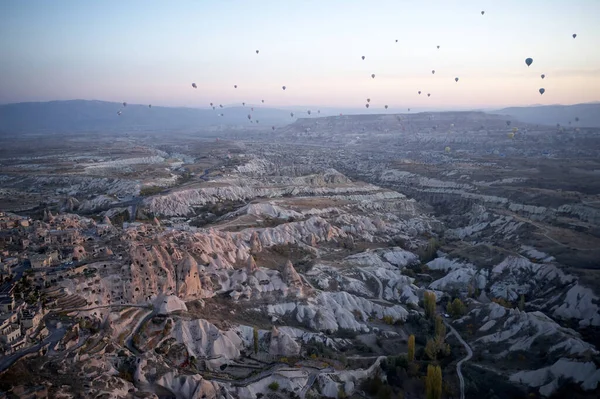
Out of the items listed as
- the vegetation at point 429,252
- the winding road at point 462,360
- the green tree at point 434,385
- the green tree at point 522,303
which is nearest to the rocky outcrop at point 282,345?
the green tree at point 434,385

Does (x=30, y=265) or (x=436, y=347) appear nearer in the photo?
(x=30, y=265)

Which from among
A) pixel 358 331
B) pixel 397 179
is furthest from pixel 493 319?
Result: pixel 397 179

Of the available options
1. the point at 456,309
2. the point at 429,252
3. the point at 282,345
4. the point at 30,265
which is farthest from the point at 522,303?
the point at 30,265

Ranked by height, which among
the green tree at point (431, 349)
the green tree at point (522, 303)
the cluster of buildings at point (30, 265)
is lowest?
the green tree at point (431, 349)

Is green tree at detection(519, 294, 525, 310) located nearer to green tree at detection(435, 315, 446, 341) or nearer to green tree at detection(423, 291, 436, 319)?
green tree at detection(423, 291, 436, 319)

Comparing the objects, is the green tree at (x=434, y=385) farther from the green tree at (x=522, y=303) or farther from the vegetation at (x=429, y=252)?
the vegetation at (x=429, y=252)

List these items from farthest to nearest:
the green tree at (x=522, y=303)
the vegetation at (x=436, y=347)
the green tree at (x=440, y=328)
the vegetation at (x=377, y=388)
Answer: the green tree at (x=522, y=303), the green tree at (x=440, y=328), the vegetation at (x=436, y=347), the vegetation at (x=377, y=388)

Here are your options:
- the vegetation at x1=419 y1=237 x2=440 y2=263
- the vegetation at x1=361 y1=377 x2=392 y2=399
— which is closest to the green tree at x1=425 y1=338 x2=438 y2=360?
the vegetation at x1=361 y1=377 x2=392 y2=399

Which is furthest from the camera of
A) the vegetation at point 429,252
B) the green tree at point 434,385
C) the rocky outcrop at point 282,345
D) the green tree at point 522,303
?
the vegetation at point 429,252

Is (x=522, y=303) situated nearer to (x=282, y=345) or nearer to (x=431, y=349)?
(x=431, y=349)
